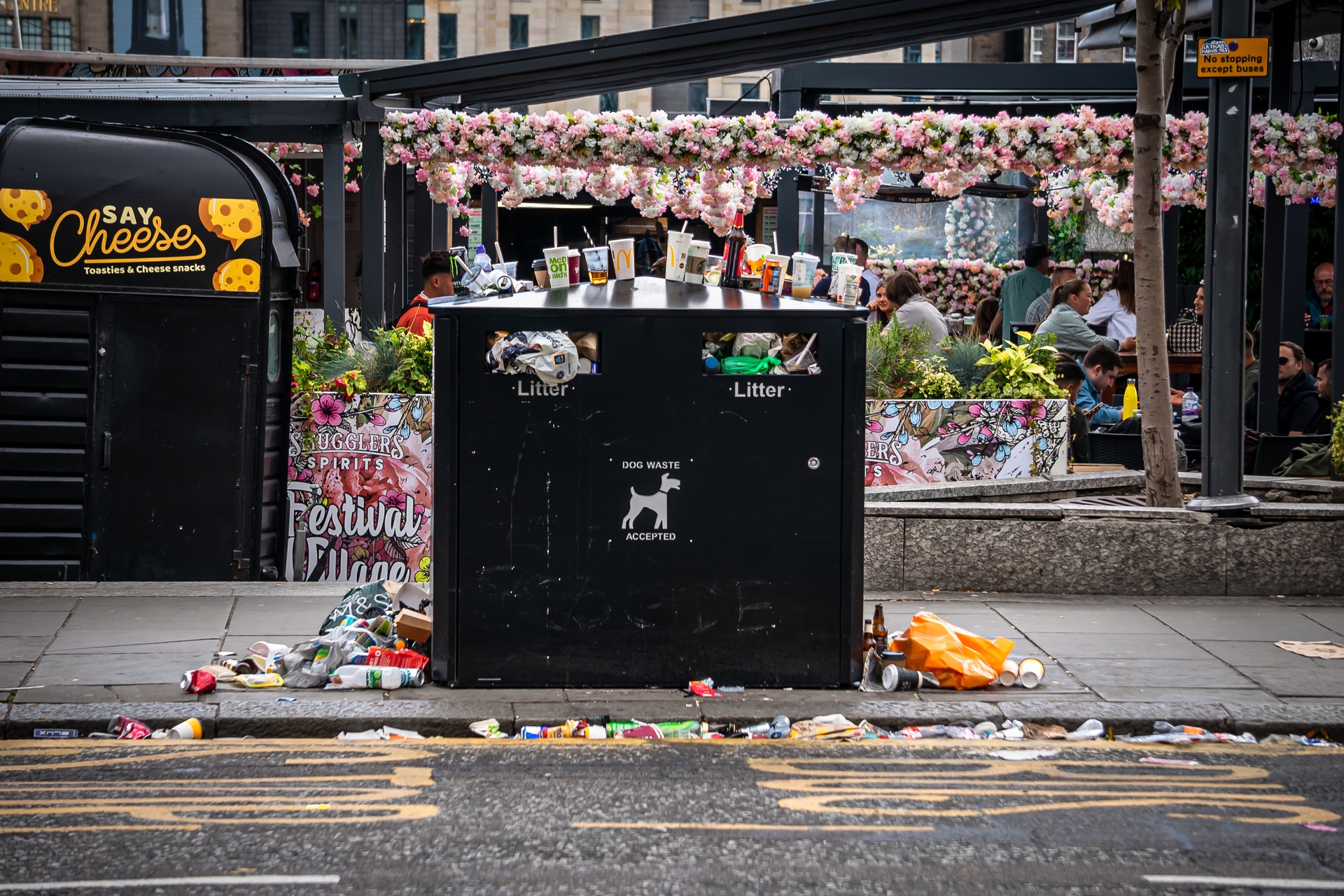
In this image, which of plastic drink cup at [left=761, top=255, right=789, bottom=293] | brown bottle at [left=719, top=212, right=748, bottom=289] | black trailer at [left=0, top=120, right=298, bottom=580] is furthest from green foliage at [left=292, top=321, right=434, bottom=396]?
plastic drink cup at [left=761, top=255, right=789, bottom=293]

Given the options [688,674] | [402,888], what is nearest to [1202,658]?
[688,674]

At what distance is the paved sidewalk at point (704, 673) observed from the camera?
18.0ft

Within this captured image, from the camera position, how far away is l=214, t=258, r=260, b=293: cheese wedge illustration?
838cm

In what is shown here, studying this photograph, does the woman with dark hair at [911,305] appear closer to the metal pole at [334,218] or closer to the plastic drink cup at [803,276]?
the metal pole at [334,218]

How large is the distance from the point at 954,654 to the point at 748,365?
162 centimetres

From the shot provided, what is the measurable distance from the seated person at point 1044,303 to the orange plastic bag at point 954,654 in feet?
27.2

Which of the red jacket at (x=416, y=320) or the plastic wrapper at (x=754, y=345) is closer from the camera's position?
the plastic wrapper at (x=754, y=345)

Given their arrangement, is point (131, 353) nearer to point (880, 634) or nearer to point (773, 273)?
point (773, 273)

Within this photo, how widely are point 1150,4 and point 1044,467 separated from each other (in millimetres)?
3238

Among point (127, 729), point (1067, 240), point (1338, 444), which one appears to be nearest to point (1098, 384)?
point (1338, 444)

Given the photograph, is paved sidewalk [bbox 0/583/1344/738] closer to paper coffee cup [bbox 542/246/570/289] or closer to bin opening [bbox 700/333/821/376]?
bin opening [bbox 700/333/821/376]

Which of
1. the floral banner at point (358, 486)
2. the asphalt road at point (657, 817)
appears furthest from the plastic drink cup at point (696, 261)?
the floral banner at point (358, 486)

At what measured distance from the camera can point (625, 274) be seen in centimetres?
614

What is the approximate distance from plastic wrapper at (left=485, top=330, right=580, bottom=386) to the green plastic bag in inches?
25.7
